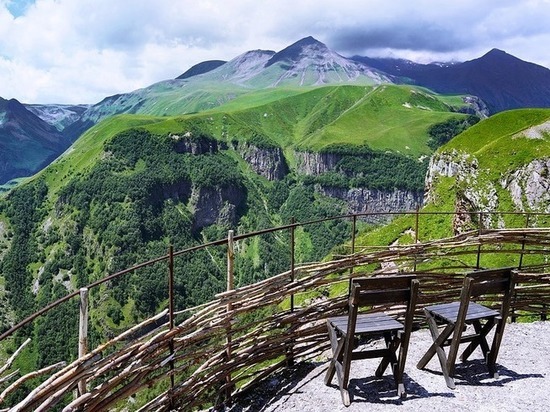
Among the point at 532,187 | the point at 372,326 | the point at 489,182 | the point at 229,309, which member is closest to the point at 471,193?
the point at 489,182

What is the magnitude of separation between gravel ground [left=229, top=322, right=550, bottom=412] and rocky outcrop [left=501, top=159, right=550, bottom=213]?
70.7ft

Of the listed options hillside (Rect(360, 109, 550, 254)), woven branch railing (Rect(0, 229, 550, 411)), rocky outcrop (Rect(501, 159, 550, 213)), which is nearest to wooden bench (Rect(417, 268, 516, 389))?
→ woven branch railing (Rect(0, 229, 550, 411))

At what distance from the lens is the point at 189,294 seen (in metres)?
140

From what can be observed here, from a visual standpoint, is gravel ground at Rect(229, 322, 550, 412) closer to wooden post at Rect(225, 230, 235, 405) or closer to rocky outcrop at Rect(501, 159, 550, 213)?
wooden post at Rect(225, 230, 235, 405)

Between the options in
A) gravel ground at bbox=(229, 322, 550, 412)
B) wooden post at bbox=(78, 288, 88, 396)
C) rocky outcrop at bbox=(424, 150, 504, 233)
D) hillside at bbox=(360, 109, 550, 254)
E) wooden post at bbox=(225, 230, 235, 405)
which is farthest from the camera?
rocky outcrop at bbox=(424, 150, 504, 233)

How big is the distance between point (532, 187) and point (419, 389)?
80.2ft

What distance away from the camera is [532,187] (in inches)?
1049

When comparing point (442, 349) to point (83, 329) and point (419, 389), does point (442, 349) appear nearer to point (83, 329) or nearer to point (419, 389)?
point (419, 389)

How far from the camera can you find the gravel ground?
562 centimetres

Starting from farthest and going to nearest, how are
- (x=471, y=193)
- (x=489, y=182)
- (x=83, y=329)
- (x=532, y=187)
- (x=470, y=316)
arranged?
1. (x=471, y=193)
2. (x=489, y=182)
3. (x=532, y=187)
4. (x=470, y=316)
5. (x=83, y=329)

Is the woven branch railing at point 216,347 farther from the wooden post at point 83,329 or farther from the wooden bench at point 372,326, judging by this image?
the wooden bench at point 372,326

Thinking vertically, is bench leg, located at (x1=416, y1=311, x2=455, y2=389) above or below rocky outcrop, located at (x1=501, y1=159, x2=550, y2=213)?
below

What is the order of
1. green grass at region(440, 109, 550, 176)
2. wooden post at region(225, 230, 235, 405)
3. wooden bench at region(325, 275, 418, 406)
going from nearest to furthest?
wooden bench at region(325, 275, 418, 406), wooden post at region(225, 230, 235, 405), green grass at region(440, 109, 550, 176)

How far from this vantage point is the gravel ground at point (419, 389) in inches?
221
